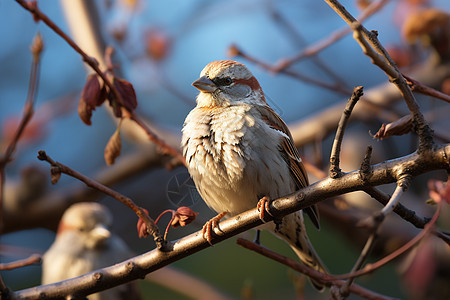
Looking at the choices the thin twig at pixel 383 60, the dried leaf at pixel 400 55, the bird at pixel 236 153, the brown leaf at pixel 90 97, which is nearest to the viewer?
the thin twig at pixel 383 60

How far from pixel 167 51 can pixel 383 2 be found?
Answer: 10.3ft

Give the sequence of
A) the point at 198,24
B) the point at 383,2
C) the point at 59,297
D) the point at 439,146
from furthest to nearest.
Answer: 1. the point at 198,24
2. the point at 383,2
3. the point at 59,297
4. the point at 439,146

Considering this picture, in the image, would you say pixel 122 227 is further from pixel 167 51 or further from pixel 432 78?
pixel 432 78

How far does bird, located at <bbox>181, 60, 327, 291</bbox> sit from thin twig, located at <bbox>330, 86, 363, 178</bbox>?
27.4 inches

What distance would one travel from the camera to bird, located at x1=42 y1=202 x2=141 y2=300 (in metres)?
4.96

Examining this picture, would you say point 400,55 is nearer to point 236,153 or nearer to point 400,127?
point 236,153

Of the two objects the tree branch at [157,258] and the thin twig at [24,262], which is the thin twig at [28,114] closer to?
the thin twig at [24,262]

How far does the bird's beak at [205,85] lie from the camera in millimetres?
3201

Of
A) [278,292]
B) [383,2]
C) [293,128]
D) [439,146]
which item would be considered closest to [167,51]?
[293,128]

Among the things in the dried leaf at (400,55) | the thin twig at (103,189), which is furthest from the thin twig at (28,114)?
the dried leaf at (400,55)

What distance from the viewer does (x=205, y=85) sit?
10.6 feet

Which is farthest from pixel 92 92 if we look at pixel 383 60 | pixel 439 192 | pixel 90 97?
pixel 439 192

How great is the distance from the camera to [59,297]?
2.35 meters

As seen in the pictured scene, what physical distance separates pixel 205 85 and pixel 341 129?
61.9 inches
